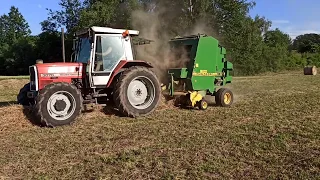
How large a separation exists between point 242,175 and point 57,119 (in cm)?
450

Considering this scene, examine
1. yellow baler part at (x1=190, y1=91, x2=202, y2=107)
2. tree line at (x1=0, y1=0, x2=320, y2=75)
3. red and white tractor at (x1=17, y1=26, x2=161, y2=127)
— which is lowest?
yellow baler part at (x1=190, y1=91, x2=202, y2=107)

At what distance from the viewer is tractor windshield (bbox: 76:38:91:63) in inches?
334

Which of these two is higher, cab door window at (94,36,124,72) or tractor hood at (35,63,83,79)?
cab door window at (94,36,124,72)

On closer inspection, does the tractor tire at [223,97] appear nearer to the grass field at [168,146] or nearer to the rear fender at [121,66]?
the grass field at [168,146]

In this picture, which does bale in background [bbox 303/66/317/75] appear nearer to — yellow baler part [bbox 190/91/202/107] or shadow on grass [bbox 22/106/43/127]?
yellow baler part [bbox 190/91/202/107]

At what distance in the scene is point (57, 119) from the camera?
7.63 meters

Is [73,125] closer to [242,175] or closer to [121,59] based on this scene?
[121,59]

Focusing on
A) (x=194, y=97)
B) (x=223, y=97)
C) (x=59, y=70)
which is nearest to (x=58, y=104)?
(x=59, y=70)

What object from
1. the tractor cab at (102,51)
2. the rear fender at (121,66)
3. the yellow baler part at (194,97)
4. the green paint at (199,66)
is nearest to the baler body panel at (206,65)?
the green paint at (199,66)

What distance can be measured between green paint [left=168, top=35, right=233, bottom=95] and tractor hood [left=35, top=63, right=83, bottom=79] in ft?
8.80

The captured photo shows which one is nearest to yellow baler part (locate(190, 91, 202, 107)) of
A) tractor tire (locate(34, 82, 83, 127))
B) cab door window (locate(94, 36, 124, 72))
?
cab door window (locate(94, 36, 124, 72))

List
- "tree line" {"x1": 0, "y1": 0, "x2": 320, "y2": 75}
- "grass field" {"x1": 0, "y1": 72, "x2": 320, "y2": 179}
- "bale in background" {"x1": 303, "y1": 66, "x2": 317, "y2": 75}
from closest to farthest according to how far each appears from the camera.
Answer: "grass field" {"x1": 0, "y1": 72, "x2": 320, "y2": 179} → "tree line" {"x1": 0, "y1": 0, "x2": 320, "y2": 75} → "bale in background" {"x1": 303, "y1": 66, "x2": 317, "y2": 75}

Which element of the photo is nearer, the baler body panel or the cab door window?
the cab door window

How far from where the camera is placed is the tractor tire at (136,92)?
8.32 meters
